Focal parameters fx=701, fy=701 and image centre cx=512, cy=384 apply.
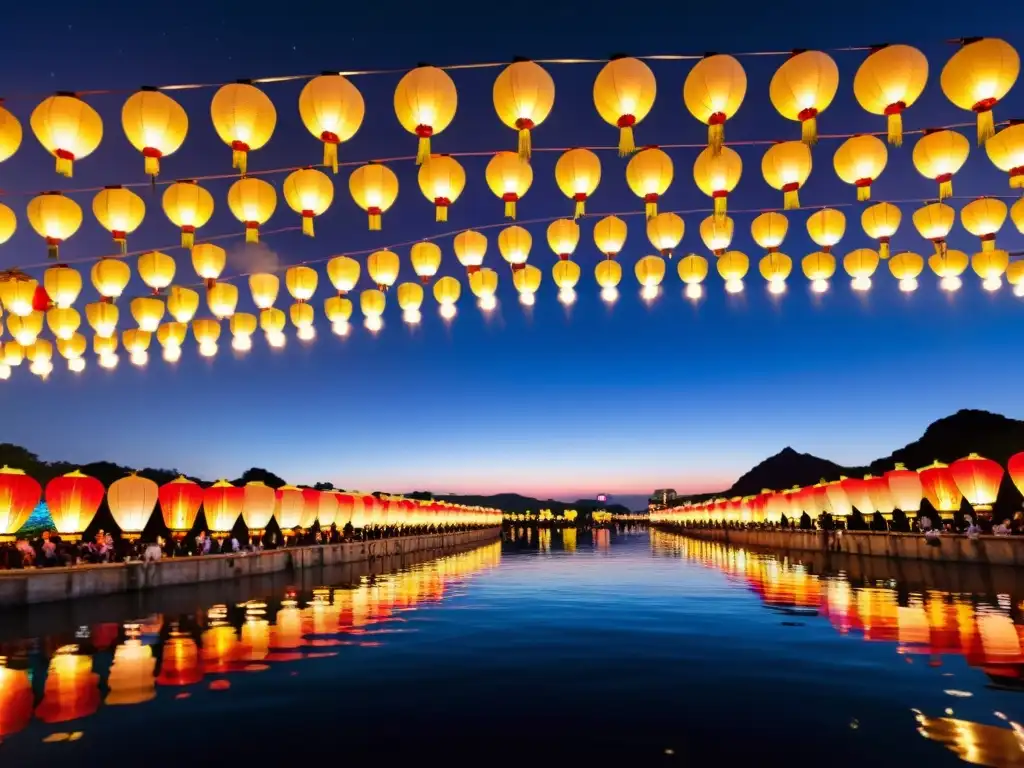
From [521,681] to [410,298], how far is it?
1139 cm

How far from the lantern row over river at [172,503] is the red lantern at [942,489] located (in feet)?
84.0

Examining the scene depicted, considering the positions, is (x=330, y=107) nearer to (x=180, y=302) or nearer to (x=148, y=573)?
(x=180, y=302)

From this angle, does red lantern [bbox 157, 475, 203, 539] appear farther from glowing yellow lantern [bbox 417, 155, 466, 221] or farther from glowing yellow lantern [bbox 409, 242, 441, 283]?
glowing yellow lantern [bbox 417, 155, 466, 221]

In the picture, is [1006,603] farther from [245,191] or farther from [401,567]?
[401,567]

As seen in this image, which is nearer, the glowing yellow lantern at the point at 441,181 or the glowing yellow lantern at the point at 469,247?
the glowing yellow lantern at the point at 441,181

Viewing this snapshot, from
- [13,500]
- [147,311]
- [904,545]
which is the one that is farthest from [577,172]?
[904,545]

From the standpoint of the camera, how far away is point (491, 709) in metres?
7.79

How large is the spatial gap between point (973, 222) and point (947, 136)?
9.11 feet

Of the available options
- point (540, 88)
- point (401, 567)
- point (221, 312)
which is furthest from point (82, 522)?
point (540, 88)

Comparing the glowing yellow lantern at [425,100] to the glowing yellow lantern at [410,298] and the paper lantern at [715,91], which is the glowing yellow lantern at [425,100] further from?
the glowing yellow lantern at [410,298]

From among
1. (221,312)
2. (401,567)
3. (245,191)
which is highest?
(245,191)

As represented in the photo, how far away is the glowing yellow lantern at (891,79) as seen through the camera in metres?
10.5

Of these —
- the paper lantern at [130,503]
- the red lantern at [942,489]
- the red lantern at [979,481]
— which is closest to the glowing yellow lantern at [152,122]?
the paper lantern at [130,503]

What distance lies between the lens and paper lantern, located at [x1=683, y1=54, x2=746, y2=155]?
10875 mm
